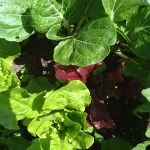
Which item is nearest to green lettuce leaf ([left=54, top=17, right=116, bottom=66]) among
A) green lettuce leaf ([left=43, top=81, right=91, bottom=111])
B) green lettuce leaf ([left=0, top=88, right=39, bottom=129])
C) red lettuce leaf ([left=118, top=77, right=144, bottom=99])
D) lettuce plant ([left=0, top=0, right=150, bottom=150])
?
lettuce plant ([left=0, top=0, right=150, bottom=150])

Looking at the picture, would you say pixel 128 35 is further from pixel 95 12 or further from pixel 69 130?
pixel 69 130

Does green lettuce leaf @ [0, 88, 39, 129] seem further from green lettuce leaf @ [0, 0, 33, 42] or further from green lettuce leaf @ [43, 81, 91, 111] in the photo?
green lettuce leaf @ [0, 0, 33, 42]

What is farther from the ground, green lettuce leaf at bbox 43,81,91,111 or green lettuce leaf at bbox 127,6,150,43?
green lettuce leaf at bbox 127,6,150,43

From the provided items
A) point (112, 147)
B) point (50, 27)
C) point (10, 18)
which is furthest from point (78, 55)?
point (112, 147)

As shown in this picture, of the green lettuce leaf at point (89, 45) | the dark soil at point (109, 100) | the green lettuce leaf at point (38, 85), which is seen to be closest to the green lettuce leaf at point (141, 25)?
the green lettuce leaf at point (89, 45)

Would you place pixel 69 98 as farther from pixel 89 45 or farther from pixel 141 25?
pixel 141 25

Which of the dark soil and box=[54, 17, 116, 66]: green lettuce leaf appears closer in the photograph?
box=[54, 17, 116, 66]: green lettuce leaf
